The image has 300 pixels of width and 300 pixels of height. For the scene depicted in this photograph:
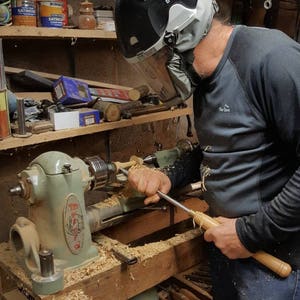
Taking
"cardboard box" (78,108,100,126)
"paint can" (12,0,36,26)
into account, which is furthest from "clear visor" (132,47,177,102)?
"paint can" (12,0,36,26)

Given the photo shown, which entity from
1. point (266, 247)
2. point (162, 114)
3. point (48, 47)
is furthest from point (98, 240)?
point (48, 47)

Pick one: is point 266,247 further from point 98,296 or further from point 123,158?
point 123,158

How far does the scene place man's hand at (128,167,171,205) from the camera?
1.26 metres

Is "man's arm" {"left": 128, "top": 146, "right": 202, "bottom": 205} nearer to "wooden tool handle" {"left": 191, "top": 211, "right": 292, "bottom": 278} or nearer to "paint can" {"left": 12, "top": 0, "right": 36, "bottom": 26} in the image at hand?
"wooden tool handle" {"left": 191, "top": 211, "right": 292, "bottom": 278}

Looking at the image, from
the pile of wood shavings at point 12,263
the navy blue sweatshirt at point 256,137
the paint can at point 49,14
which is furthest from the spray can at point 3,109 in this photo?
the navy blue sweatshirt at point 256,137

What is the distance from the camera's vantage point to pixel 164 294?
5.25 feet

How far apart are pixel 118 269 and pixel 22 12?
3.04 ft

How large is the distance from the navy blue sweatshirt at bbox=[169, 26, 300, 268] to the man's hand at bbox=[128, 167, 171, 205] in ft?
0.66

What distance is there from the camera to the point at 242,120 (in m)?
1.00

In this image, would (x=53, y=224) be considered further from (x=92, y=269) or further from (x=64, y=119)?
(x=64, y=119)

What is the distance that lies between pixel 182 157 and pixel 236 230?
18.2 inches

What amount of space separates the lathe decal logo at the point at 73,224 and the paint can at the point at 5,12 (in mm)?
662

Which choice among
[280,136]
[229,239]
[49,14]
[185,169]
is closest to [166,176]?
[185,169]

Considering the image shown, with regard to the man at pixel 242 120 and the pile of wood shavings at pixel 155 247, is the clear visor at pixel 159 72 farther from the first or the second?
the pile of wood shavings at pixel 155 247
